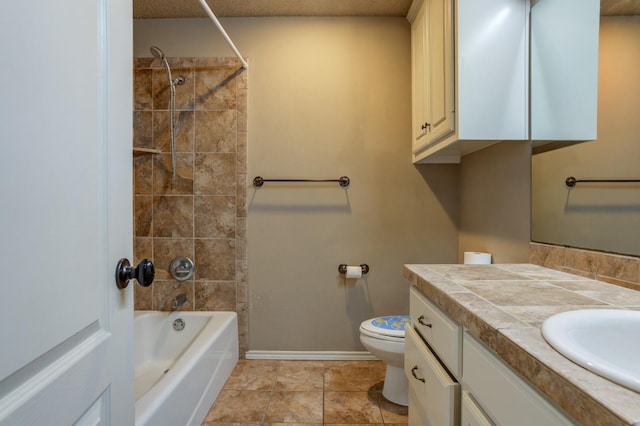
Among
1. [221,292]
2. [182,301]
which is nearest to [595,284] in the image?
[221,292]

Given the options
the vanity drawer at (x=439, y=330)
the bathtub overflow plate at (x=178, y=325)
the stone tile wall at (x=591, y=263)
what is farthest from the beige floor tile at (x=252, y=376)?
the stone tile wall at (x=591, y=263)

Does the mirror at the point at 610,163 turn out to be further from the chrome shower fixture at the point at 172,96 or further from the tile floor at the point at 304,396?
the chrome shower fixture at the point at 172,96

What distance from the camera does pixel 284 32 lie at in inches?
93.7

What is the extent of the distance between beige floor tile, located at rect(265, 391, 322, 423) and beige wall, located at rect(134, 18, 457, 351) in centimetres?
48

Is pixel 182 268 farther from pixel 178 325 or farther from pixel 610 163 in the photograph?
pixel 610 163

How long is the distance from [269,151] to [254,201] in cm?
36

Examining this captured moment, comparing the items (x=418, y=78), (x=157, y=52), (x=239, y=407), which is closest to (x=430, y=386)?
(x=239, y=407)

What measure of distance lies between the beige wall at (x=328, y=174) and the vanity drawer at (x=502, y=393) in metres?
1.57

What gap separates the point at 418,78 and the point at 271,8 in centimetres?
107

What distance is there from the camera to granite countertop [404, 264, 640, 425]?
1.48ft

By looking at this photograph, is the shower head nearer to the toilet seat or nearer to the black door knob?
the black door knob

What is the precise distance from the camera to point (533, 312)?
79 cm

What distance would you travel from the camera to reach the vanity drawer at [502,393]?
21.9 inches

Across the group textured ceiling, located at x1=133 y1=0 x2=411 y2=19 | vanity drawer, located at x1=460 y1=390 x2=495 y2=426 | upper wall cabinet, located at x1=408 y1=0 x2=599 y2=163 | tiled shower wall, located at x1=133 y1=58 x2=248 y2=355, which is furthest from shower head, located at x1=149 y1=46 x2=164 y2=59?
vanity drawer, located at x1=460 y1=390 x2=495 y2=426
